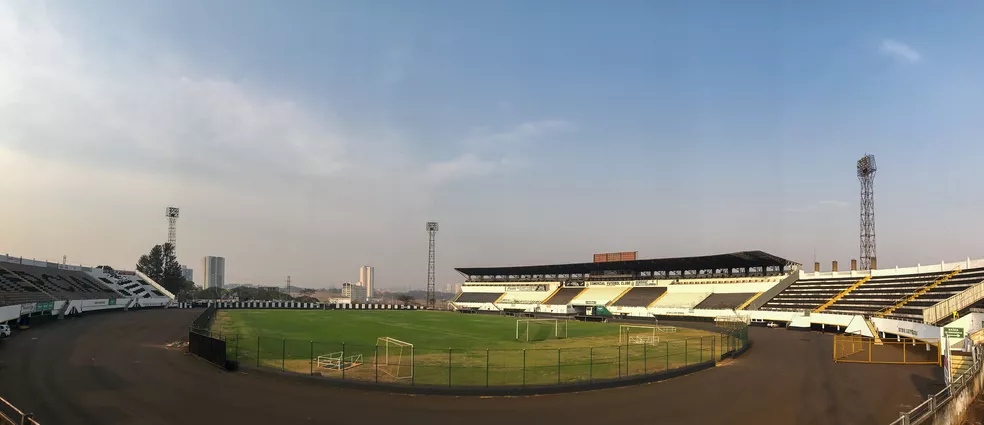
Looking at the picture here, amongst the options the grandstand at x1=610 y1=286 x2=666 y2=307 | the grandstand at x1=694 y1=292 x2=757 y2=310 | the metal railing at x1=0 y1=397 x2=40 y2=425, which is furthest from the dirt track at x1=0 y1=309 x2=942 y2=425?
the grandstand at x1=610 y1=286 x2=666 y2=307

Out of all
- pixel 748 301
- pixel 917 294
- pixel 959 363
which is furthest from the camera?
pixel 748 301

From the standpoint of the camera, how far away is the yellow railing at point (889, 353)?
1129 inches

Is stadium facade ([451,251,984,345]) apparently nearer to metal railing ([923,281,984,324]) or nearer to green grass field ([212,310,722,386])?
metal railing ([923,281,984,324])

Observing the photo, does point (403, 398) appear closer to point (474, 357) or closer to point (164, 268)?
A: point (474, 357)

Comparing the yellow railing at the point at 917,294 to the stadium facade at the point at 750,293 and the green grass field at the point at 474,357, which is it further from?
the green grass field at the point at 474,357

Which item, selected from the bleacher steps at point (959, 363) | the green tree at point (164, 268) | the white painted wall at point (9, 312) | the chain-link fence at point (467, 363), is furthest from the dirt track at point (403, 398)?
the green tree at point (164, 268)

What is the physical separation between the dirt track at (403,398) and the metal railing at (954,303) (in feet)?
47.6

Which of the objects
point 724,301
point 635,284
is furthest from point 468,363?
point 635,284

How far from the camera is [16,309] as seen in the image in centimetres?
4097

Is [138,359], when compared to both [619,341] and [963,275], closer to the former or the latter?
[619,341]

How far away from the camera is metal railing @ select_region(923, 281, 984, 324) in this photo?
122ft

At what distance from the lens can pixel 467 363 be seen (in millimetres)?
26281

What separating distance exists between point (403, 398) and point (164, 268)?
121 meters

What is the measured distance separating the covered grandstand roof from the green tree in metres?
70.0
